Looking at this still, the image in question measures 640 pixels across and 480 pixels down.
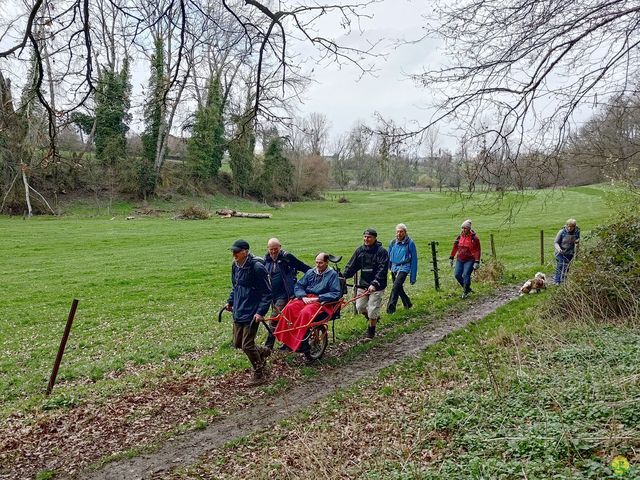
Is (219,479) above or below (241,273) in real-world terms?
below

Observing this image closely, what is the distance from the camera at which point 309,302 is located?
8.94 meters

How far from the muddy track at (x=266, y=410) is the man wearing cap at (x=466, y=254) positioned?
126 inches

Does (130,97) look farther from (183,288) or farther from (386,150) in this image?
(183,288)

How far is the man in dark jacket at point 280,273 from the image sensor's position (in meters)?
9.81

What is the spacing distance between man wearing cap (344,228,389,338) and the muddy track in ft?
2.32

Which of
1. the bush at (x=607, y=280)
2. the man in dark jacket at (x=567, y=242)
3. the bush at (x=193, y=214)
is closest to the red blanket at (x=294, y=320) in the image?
the bush at (x=607, y=280)

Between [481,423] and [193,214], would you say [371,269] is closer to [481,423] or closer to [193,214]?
[481,423]

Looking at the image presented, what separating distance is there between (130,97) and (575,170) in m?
5.78

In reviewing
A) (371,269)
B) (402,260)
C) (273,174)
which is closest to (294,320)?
(371,269)

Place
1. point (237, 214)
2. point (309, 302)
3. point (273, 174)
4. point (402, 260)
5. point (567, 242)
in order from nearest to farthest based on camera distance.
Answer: point (309, 302), point (402, 260), point (567, 242), point (237, 214), point (273, 174)

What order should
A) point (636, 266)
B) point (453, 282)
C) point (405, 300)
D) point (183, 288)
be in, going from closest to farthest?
1. point (636, 266)
2. point (405, 300)
3. point (453, 282)
4. point (183, 288)

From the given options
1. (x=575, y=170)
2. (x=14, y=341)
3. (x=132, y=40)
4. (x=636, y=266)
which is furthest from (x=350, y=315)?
(x=132, y=40)

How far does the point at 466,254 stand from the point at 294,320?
7041mm

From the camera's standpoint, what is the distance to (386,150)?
20.9 ft
